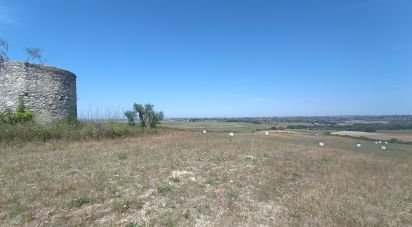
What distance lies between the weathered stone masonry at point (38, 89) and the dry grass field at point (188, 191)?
4.23 meters

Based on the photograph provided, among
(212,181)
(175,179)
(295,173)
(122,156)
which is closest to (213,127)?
(122,156)

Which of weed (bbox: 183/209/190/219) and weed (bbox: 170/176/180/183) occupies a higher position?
weed (bbox: 170/176/180/183)

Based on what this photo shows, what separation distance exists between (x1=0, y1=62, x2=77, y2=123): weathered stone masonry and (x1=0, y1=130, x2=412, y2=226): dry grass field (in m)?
4.23

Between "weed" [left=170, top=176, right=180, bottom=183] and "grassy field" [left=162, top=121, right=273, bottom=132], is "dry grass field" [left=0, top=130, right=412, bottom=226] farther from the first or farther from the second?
"grassy field" [left=162, top=121, right=273, bottom=132]

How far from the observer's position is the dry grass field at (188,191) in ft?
16.8

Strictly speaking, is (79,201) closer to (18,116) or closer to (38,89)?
(18,116)

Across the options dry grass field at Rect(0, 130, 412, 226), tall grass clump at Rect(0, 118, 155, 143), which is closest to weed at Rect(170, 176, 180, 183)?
dry grass field at Rect(0, 130, 412, 226)

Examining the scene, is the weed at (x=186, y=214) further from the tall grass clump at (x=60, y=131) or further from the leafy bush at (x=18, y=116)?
the leafy bush at (x=18, y=116)

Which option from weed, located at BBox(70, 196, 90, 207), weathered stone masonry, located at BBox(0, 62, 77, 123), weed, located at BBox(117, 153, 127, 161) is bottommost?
weed, located at BBox(70, 196, 90, 207)

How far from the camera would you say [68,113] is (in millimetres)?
16562

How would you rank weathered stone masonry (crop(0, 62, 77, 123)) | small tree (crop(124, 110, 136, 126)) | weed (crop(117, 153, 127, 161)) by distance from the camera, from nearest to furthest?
weed (crop(117, 153, 127, 161)) → weathered stone masonry (crop(0, 62, 77, 123)) → small tree (crop(124, 110, 136, 126))

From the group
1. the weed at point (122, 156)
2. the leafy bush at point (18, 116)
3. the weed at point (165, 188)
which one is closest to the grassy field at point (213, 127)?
the leafy bush at point (18, 116)

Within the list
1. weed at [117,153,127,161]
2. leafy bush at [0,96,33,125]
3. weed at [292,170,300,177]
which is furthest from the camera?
leafy bush at [0,96,33,125]

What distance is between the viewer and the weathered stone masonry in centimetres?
1405
